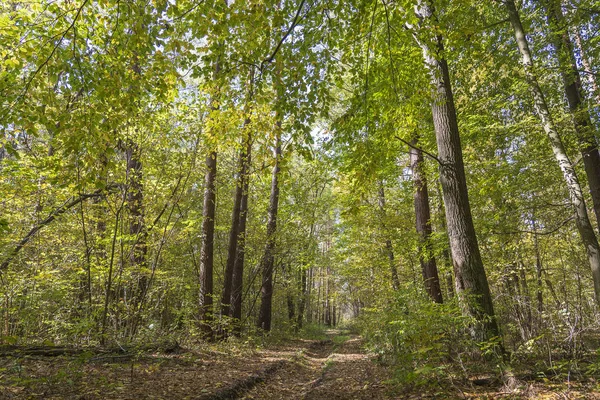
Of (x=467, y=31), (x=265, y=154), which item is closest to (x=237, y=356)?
(x=265, y=154)

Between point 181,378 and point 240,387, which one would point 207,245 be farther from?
point 240,387

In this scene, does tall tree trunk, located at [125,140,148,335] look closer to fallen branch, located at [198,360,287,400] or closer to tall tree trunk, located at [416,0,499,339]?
fallen branch, located at [198,360,287,400]

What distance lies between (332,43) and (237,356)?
770 centimetres

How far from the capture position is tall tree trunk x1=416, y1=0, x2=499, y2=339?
488 cm

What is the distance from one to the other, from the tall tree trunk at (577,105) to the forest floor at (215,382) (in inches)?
223

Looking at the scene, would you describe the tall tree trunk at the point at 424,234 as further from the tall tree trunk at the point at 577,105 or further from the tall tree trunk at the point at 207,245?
the tall tree trunk at the point at 207,245

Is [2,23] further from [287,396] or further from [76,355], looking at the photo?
[287,396]

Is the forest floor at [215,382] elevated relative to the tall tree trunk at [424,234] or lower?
lower

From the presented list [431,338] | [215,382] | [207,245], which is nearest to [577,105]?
[431,338]

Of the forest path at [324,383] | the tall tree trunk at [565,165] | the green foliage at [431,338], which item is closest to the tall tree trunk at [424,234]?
the forest path at [324,383]

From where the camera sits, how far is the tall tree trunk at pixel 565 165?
264 inches

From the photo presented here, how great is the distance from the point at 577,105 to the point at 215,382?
31.8 feet

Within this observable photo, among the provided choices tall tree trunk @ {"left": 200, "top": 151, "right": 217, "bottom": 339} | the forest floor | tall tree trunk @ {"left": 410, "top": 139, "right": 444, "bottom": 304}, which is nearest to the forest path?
the forest floor

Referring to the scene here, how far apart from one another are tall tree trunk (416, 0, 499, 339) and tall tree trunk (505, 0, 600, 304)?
104 inches
